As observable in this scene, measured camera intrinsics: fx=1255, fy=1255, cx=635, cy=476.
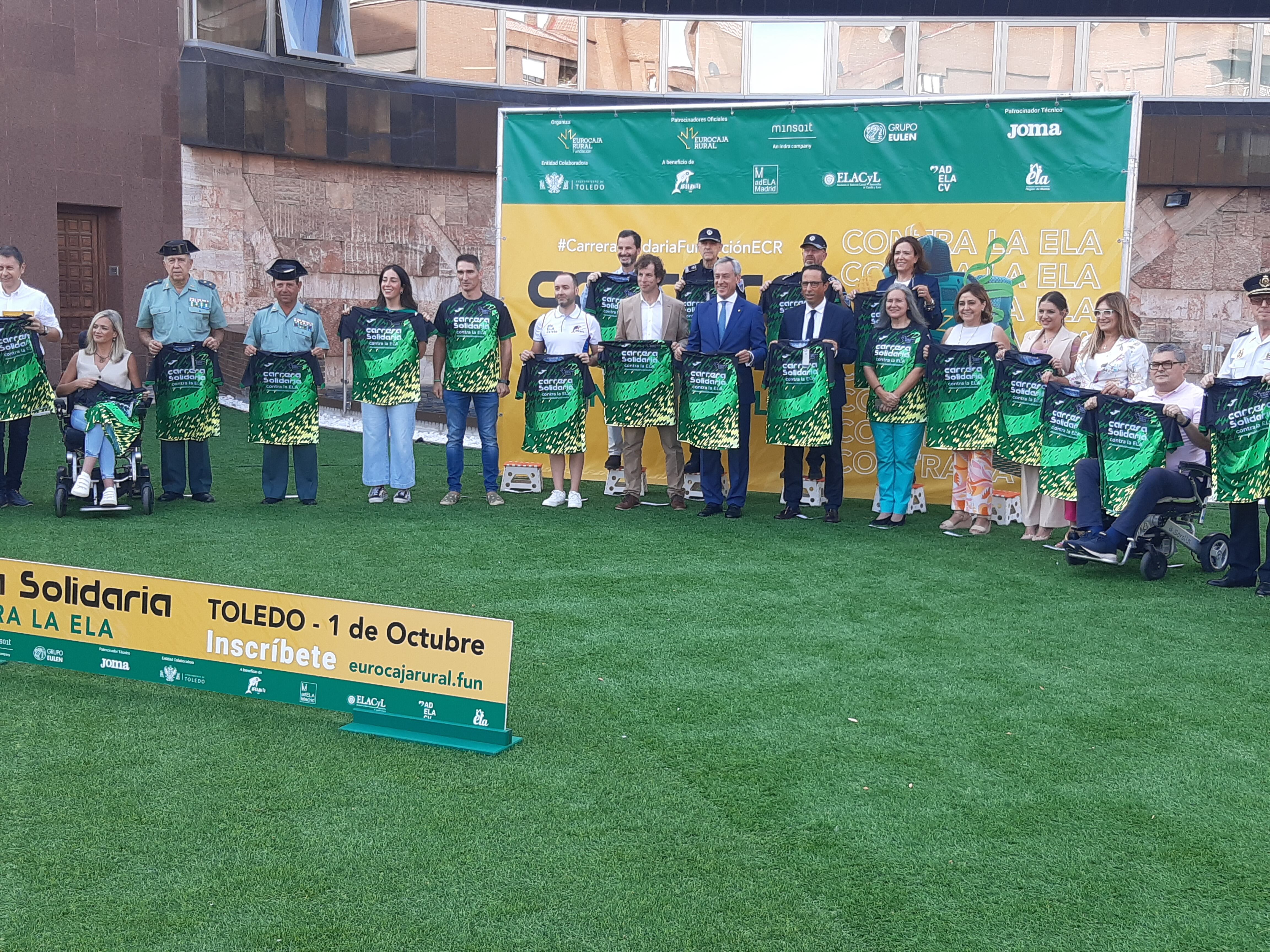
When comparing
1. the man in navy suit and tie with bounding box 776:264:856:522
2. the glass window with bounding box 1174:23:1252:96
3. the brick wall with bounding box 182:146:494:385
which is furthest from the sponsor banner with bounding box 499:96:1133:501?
the glass window with bounding box 1174:23:1252:96

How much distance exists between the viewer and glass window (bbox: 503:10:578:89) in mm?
19750

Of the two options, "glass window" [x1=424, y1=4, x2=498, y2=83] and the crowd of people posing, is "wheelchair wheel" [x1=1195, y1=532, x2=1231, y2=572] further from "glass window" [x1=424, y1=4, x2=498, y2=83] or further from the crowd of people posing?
"glass window" [x1=424, y1=4, x2=498, y2=83]

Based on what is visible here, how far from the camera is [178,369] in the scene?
32.4ft

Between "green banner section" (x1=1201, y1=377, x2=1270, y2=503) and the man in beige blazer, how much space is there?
13.2 ft

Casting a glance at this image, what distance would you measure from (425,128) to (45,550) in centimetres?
1255

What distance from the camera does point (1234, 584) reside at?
7.68 metres

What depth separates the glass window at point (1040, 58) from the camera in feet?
65.2

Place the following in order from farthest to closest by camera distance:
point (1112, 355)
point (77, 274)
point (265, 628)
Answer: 1. point (77, 274)
2. point (1112, 355)
3. point (265, 628)

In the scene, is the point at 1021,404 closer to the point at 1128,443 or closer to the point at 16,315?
the point at 1128,443

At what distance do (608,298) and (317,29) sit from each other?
32.4 feet

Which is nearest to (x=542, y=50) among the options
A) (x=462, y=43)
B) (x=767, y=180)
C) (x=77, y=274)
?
(x=462, y=43)

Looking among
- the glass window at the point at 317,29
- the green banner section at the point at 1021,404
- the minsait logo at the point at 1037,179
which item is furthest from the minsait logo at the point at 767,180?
the glass window at the point at 317,29

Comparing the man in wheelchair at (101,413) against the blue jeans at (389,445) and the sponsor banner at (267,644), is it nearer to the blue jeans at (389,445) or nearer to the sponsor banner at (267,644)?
the blue jeans at (389,445)

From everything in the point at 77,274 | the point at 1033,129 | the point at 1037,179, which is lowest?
the point at 77,274
